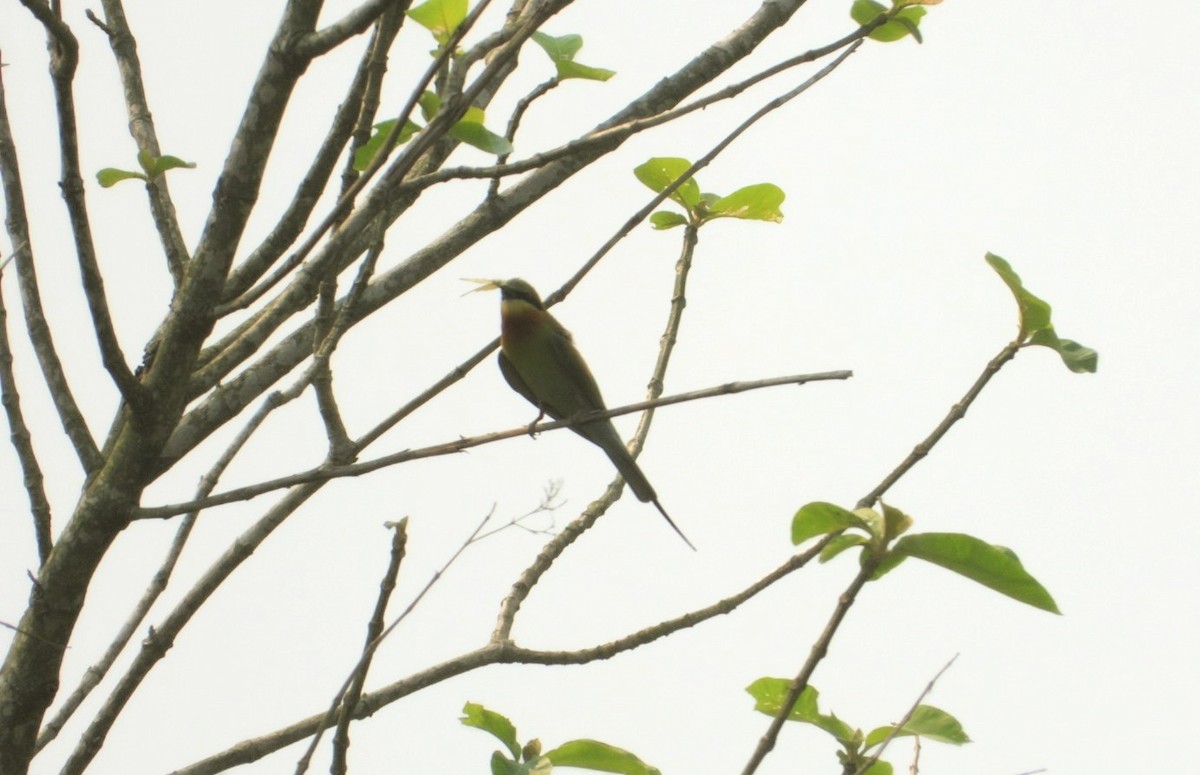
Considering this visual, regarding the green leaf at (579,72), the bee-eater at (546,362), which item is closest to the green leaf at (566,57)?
the green leaf at (579,72)

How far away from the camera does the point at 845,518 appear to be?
206 cm

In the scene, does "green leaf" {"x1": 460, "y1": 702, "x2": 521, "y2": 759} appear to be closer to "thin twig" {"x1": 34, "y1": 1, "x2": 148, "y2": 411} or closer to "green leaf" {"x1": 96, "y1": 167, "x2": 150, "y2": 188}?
"thin twig" {"x1": 34, "y1": 1, "x2": 148, "y2": 411}

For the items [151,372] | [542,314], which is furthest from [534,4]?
[542,314]

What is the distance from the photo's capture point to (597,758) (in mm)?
2549

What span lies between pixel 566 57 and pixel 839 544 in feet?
5.75

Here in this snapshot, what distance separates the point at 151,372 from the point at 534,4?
1.36 m

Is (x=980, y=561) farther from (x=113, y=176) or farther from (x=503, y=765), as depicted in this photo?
(x=113, y=176)

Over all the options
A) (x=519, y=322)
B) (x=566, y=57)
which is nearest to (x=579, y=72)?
(x=566, y=57)

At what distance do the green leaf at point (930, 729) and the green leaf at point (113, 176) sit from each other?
2.36m

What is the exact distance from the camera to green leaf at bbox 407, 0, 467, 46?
10.0ft

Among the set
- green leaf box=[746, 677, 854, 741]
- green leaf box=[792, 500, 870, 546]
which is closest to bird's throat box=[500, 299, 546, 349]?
→ green leaf box=[746, 677, 854, 741]

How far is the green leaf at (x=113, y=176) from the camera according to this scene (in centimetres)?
327

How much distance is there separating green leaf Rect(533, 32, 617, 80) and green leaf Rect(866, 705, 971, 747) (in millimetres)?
1866

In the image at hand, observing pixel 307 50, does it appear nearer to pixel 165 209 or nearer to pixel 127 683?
pixel 165 209
